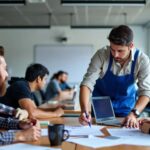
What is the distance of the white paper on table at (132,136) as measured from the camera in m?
1.62

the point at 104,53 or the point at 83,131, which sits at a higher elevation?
the point at 104,53

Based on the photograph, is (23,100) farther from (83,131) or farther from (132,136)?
(132,136)

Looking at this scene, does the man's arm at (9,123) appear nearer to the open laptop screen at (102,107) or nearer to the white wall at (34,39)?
the open laptop screen at (102,107)

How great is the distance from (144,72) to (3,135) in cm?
124

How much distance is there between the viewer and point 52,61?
396 inches

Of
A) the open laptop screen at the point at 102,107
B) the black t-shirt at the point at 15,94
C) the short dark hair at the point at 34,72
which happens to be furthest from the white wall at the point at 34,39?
the open laptop screen at the point at 102,107

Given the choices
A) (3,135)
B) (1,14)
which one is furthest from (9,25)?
(3,135)

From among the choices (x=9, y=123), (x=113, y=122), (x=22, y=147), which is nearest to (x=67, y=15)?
(x=113, y=122)

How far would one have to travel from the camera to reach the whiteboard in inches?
393

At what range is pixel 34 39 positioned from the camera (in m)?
10.2

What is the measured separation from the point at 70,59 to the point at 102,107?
775 cm

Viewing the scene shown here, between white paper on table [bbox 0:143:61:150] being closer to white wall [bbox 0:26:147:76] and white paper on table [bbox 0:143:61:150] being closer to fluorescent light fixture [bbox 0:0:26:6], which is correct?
fluorescent light fixture [bbox 0:0:26:6]

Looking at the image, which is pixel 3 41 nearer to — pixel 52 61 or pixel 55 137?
pixel 52 61

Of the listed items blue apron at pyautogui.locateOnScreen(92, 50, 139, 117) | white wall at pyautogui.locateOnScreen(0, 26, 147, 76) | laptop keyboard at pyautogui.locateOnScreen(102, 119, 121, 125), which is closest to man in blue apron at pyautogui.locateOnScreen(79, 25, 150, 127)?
blue apron at pyautogui.locateOnScreen(92, 50, 139, 117)
